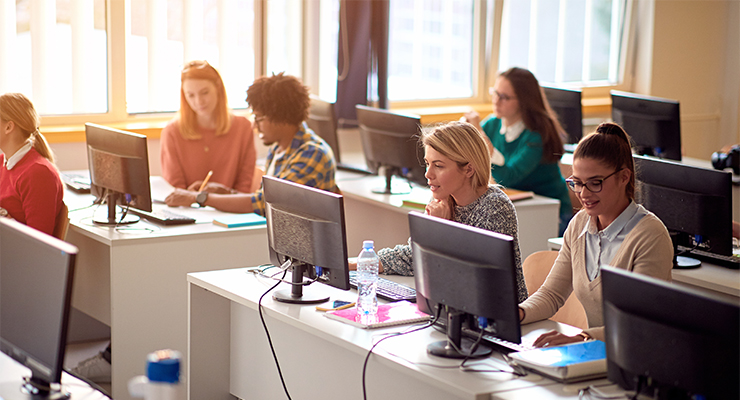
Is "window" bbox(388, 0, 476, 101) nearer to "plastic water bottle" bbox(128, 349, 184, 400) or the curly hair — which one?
the curly hair

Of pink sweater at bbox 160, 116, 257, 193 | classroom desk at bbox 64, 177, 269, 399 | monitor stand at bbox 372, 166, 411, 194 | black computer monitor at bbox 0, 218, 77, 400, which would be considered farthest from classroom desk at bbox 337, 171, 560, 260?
black computer monitor at bbox 0, 218, 77, 400

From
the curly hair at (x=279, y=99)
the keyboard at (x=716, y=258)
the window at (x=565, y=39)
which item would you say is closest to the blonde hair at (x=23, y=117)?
the curly hair at (x=279, y=99)

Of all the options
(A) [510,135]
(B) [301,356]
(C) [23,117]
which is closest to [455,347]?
(B) [301,356]

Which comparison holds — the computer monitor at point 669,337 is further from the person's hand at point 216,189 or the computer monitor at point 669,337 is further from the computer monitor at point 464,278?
the person's hand at point 216,189

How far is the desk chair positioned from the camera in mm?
4215

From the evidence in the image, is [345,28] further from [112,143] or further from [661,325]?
[661,325]

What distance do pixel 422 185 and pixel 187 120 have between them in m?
1.18

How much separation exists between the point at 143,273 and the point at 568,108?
2.78 m

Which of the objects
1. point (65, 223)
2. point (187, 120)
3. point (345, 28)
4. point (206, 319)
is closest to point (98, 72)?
point (187, 120)

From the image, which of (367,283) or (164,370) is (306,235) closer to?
(367,283)

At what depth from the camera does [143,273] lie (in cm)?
303

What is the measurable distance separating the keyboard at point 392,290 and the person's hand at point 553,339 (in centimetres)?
46

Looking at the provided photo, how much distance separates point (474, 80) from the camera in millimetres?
6027

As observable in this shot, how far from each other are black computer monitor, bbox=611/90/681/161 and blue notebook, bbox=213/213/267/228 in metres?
1.93
